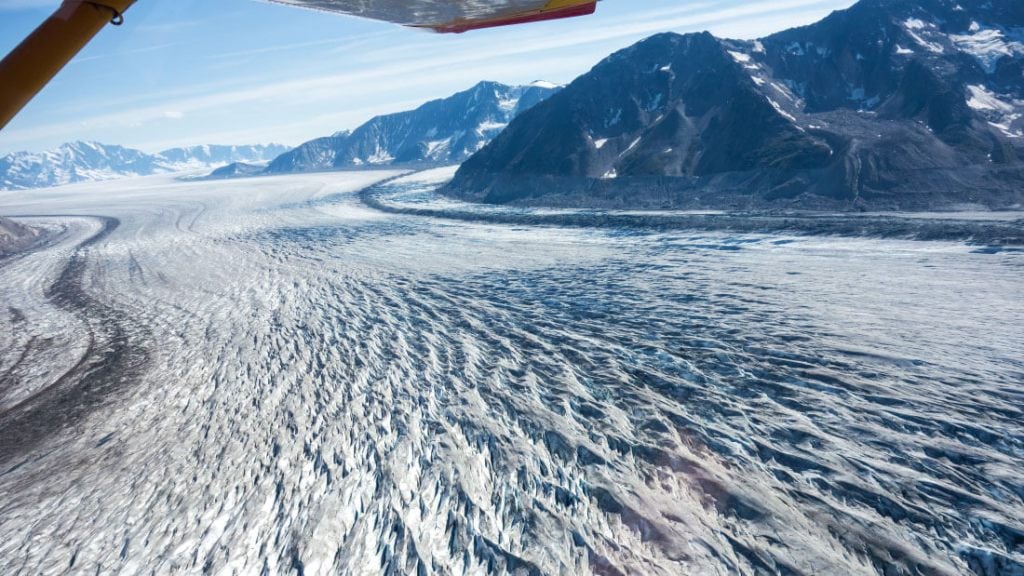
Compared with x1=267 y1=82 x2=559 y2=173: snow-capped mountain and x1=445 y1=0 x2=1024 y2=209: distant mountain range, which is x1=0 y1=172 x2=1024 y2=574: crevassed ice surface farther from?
x1=267 y1=82 x2=559 y2=173: snow-capped mountain

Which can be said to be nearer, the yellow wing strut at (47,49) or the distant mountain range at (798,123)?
the yellow wing strut at (47,49)

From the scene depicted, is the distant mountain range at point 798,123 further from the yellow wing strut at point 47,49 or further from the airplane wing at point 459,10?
the yellow wing strut at point 47,49

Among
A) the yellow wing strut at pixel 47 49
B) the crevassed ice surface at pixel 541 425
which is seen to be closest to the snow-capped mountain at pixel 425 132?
the crevassed ice surface at pixel 541 425

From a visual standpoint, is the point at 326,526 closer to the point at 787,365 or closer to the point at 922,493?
the point at 922,493

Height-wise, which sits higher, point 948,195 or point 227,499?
point 948,195

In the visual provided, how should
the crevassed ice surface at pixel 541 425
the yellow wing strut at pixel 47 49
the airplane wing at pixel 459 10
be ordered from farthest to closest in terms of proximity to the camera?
the crevassed ice surface at pixel 541 425 → the airplane wing at pixel 459 10 → the yellow wing strut at pixel 47 49

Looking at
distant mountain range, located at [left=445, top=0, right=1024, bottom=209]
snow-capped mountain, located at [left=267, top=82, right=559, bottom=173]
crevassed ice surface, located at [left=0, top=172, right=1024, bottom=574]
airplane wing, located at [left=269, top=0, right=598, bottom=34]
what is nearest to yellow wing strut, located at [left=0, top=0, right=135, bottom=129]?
airplane wing, located at [left=269, top=0, right=598, bottom=34]

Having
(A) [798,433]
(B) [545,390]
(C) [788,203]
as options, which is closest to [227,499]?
(B) [545,390]
